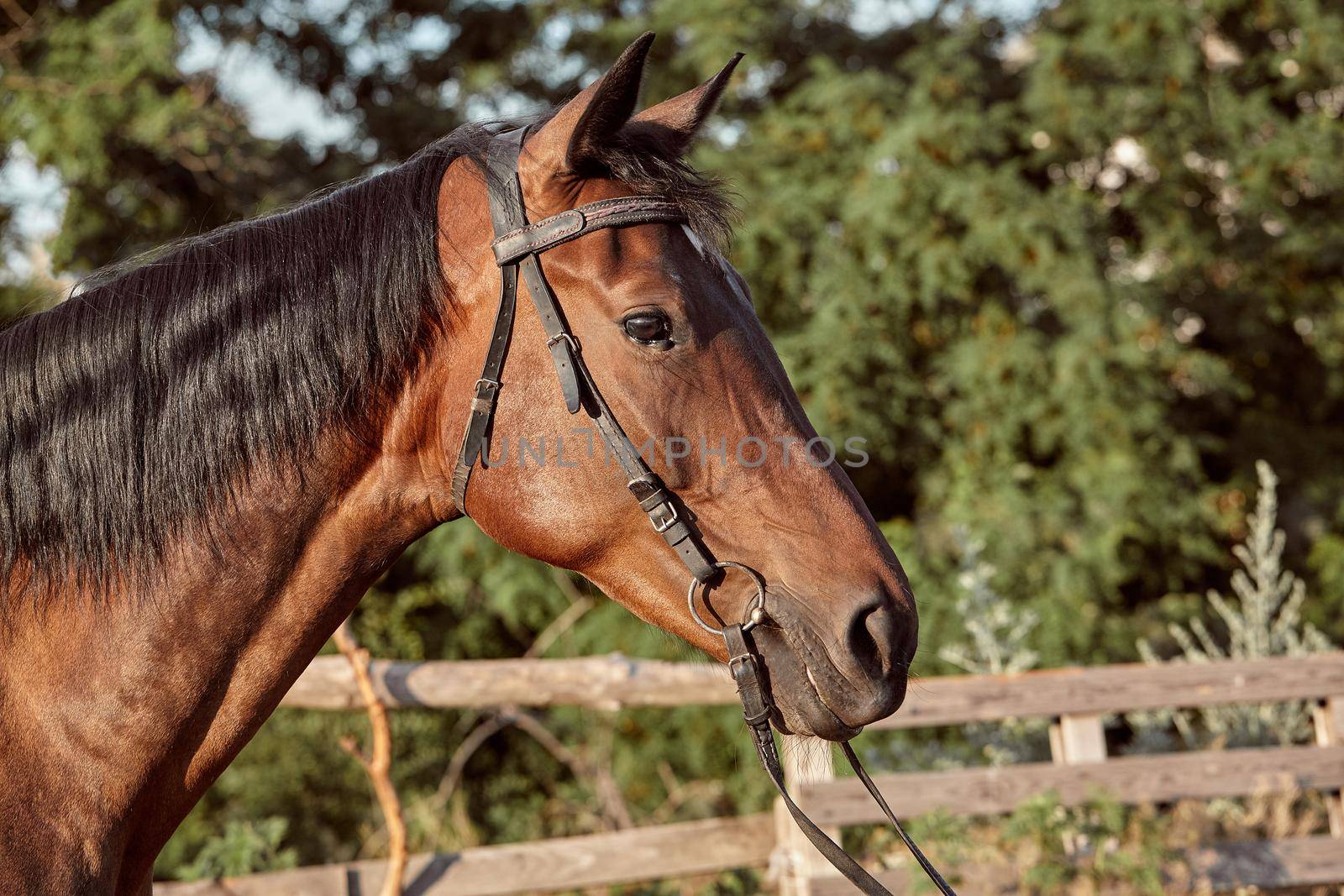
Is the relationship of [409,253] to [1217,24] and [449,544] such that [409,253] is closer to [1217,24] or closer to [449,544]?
[449,544]

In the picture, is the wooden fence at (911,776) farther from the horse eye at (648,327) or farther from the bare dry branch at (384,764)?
the horse eye at (648,327)

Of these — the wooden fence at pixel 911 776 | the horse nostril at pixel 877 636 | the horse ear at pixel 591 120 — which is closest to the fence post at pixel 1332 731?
the wooden fence at pixel 911 776

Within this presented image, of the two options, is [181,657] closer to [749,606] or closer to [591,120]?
[749,606]

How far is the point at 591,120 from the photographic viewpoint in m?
1.72

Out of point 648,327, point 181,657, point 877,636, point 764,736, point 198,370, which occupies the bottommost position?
point 764,736

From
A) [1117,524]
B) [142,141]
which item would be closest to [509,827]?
[1117,524]

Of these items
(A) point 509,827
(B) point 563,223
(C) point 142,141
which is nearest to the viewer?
(B) point 563,223

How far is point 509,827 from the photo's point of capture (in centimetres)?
763

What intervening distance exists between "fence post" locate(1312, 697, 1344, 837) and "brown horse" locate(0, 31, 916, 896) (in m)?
4.81

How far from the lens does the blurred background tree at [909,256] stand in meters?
6.89

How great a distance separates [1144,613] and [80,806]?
7507mm

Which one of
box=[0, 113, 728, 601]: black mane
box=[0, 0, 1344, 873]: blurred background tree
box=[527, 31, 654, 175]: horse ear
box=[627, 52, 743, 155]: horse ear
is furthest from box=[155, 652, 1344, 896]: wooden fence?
box=[527, 31, 654, 175]: horse ear

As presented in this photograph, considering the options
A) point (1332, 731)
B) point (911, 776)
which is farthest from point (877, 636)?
point (1332, 731)

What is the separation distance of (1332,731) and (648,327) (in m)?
5.20
